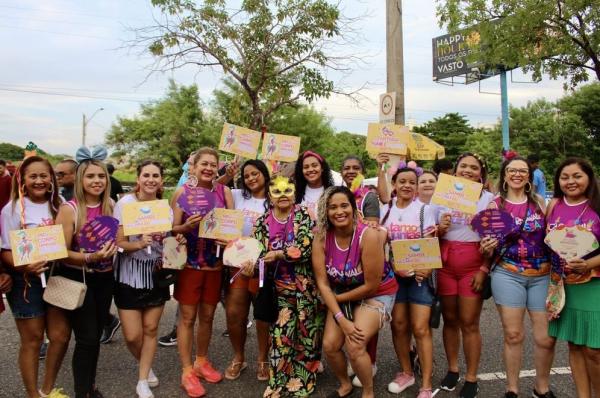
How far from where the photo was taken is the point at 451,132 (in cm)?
3678

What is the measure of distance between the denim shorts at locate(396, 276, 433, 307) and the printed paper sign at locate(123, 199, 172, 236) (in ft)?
6.74

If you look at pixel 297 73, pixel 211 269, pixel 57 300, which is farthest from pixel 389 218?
pixel 297 73

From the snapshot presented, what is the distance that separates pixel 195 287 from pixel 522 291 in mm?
2756

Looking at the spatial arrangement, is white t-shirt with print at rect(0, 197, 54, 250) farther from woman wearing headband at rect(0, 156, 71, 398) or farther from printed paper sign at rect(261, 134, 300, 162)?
printed paper sign at rect(261, 134, 300, 162)

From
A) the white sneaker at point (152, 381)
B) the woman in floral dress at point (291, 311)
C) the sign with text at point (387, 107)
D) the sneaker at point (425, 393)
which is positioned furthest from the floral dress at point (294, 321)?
the sign with text at point (387, 107)

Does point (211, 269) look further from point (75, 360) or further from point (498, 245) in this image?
point (498, 245)

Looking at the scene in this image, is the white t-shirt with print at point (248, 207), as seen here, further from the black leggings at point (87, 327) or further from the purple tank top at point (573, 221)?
the purple tank top at point (573, 221)

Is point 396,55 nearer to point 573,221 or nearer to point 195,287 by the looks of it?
point 573,221

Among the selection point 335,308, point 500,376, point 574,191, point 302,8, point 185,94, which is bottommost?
point 500,376

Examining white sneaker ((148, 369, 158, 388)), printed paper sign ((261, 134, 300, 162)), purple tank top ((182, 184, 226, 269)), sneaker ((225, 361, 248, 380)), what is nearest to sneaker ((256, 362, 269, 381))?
sneaker ((225, 361, 248, 380))

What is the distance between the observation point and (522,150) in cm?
3047

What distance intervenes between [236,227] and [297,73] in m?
7.15

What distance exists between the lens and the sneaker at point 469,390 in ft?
12.4

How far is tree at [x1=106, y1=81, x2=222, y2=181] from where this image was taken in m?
28.8
